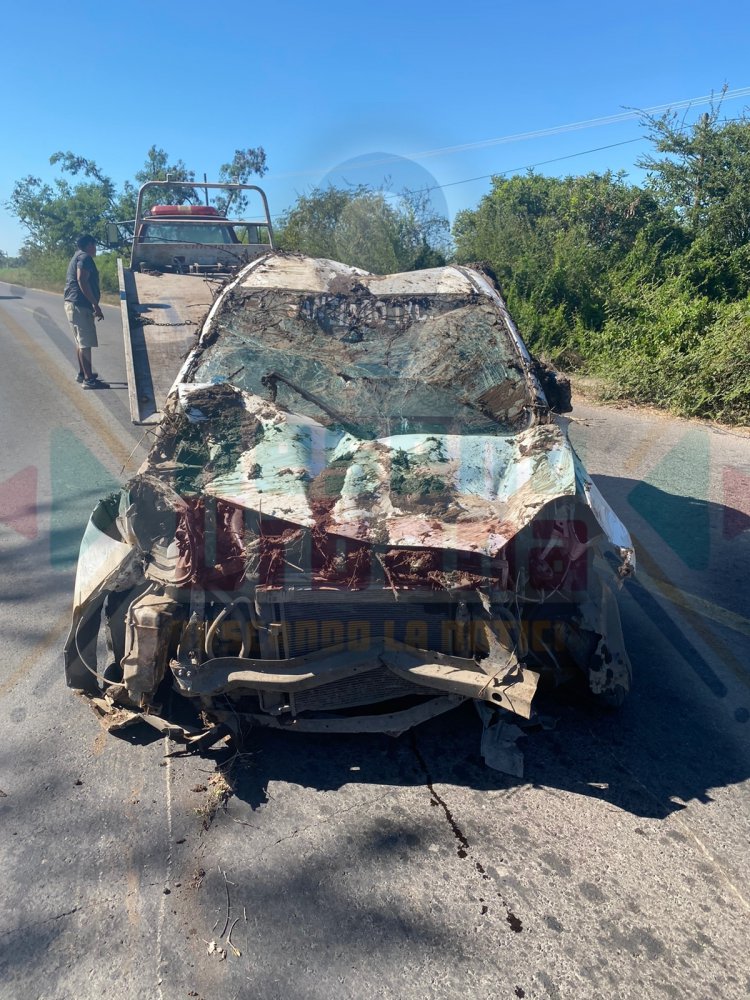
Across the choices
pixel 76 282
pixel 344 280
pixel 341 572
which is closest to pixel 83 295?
pixel 76 282

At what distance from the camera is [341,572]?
2.79 m

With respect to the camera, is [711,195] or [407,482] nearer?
[407,482]

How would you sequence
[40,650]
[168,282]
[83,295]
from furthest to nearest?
[83,295] < [168,282] < [40,650]

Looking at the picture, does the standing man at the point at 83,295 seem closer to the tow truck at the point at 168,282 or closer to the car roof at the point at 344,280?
the tow truck at the point at 168,282

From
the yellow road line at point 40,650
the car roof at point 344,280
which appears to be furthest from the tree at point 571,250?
the yellow road line at point 40,650

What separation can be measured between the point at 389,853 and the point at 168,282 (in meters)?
6.77

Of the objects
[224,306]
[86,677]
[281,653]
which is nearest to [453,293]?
[224,306]

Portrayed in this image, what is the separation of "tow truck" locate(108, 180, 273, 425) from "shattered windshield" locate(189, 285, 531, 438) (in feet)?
1.81

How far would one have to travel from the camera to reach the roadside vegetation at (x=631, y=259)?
9062mm

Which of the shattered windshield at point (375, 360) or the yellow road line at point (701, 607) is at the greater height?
the shattered windshield at point (375, 360)

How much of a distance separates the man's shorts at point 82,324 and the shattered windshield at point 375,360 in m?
5.51

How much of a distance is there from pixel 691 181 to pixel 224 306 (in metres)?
11.1

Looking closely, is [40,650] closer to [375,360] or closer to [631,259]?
[375,360]

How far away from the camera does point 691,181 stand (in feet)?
39.9
